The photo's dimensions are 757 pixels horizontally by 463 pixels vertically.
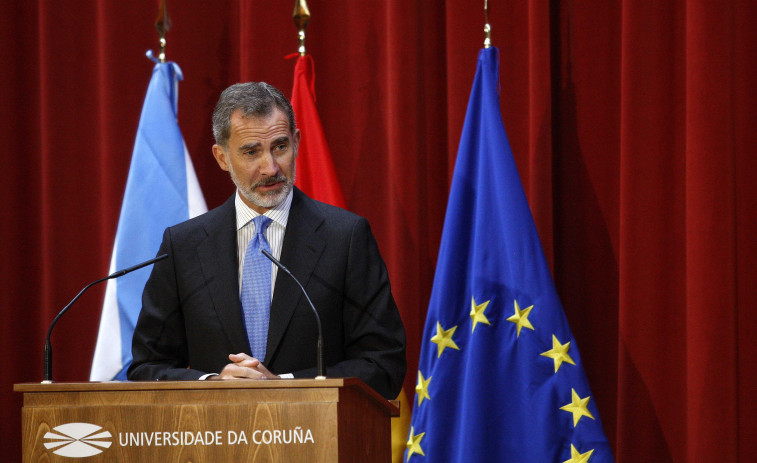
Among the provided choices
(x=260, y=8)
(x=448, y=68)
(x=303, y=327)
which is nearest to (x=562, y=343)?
(x=303, y=327)

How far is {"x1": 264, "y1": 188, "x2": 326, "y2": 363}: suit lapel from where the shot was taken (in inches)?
92.6

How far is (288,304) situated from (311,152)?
1.19 meters

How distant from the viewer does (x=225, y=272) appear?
2.46 meters

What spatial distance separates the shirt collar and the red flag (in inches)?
30.9

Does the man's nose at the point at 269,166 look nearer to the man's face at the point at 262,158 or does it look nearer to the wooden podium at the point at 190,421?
the man's face at the point at 262,158

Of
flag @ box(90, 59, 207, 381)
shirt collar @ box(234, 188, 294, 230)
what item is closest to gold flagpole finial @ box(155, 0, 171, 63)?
flag @ box(90, 59, 207, 381)

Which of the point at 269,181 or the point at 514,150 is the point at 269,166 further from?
the point at 514,150

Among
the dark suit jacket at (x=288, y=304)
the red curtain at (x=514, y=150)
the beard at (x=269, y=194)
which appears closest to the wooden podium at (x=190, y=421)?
the dark suit jacket at (x=288, y=304)

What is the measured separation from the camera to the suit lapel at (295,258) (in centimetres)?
235

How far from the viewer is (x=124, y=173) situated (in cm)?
393

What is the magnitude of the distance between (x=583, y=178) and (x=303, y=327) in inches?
58.7

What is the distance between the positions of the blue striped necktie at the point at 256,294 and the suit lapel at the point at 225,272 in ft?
0.12

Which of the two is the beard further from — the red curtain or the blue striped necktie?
the red curtain

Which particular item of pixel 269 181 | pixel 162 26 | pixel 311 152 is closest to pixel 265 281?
pixel 269 181
